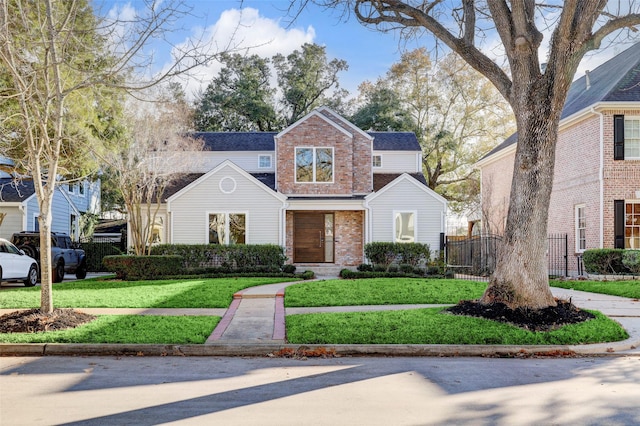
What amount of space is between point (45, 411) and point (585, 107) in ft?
68.8

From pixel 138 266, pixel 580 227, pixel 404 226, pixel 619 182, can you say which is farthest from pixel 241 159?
pixel 619 182

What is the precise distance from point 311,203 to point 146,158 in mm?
7158

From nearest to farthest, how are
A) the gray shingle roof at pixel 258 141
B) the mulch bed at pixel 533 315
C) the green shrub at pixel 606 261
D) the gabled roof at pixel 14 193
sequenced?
the mulch bed at pixel 533 315 < the green shrub at pixel 606 261 < the gabled roof at pixel 14 193 < the gray shingle roof at pixel 258 141

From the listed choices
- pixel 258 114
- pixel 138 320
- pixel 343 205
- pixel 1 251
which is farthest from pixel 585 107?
pixel 258 114

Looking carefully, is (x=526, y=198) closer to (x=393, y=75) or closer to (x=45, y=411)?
(x=45, y=411)

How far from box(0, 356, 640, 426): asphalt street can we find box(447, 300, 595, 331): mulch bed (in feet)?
4.18

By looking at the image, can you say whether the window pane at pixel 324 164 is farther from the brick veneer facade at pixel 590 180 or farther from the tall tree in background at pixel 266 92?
the tall tree in background at pixel 266 92

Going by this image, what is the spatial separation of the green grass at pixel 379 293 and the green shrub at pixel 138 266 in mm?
6633

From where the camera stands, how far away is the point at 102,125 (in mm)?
21344

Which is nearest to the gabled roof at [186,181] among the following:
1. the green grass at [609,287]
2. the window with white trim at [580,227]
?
the window with white trim at [580,227]

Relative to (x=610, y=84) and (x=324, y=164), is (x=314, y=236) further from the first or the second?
(x=610, y=84)

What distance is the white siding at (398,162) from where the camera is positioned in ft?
96.0

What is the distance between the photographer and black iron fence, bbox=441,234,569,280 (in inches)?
837

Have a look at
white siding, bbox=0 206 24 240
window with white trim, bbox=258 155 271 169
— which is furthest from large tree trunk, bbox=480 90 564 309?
white siding, bbox=0 206 24 240
